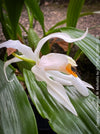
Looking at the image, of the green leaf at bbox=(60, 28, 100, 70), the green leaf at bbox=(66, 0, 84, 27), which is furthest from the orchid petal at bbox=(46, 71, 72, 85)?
the green leaf at bbox=(66, 0, 84, 27)

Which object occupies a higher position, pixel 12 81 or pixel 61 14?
pixel 61 14

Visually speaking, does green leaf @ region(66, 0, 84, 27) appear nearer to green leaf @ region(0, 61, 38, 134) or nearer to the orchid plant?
the orchid plant

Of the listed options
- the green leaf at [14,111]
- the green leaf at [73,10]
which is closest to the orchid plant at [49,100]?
the green leaf at [14,111]

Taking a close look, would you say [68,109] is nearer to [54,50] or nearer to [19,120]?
[19,120]

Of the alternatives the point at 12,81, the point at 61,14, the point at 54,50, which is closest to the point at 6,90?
the point at 12,81

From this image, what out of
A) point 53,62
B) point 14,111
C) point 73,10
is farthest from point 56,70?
point 73,10

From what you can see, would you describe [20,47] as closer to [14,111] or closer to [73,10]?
[14,111]

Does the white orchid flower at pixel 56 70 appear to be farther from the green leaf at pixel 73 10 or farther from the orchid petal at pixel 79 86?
the green leaf at pixel 73 10

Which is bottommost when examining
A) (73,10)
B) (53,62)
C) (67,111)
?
(67,111)
